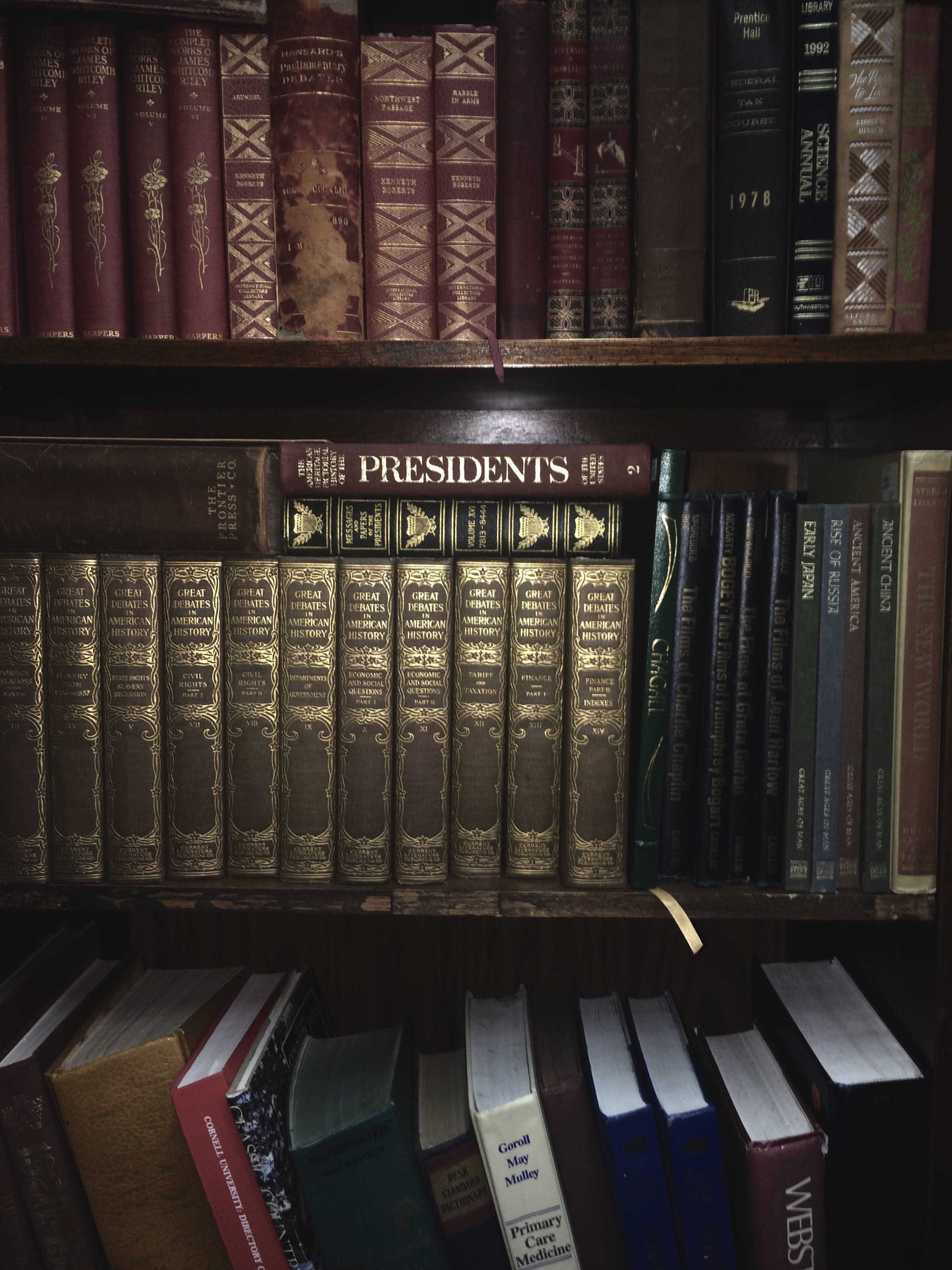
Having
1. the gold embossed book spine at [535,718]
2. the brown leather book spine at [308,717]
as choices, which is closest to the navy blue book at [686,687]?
the gold embossed book spine at [535,718]

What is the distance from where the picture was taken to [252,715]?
0.78 meters

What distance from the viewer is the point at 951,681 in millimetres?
721

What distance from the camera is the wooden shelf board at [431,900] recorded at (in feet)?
2.51

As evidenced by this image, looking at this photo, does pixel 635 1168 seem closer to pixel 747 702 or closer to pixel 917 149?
pixel 747 702

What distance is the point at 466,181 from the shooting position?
72cm

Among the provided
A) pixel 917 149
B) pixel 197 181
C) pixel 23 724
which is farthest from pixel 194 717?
pixel 917 149

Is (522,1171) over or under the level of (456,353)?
under

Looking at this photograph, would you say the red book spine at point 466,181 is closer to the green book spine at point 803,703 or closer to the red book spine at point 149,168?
the red book spine at point 149,168

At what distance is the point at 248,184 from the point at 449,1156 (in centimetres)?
91

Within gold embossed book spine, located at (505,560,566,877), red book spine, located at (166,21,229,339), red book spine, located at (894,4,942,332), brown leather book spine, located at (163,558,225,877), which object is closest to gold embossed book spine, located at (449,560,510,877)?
gold embossed book spine, located at (505,560,566,877)

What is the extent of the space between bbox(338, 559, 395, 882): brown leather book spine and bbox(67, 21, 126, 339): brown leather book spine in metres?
0.31

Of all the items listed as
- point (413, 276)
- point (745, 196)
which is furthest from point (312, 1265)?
point (745, 196)

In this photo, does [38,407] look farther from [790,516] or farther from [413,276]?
[790,516]

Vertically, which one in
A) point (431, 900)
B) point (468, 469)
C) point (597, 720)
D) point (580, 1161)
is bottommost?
point (580, 1161)
